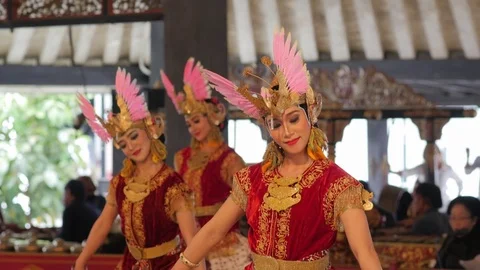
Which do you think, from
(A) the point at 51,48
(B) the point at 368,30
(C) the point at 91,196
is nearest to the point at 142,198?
(C) the point at 91,196

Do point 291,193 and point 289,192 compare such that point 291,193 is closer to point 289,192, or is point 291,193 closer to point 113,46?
point 289,192

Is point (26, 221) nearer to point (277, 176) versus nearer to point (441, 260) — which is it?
point (441, 260)

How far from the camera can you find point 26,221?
14.7 meters

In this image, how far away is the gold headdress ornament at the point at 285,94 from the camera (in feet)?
14.4

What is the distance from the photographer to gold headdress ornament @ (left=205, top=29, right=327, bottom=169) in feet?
14.4

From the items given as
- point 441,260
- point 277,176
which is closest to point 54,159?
point 441,260

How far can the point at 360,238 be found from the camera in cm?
418

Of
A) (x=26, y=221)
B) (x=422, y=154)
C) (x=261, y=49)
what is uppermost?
(x=261, y=49)

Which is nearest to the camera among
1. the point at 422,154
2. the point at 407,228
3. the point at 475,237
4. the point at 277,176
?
the point at 277,176

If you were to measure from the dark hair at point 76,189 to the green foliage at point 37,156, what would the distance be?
586 centimetres

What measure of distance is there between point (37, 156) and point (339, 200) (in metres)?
11.1

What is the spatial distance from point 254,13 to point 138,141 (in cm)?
711

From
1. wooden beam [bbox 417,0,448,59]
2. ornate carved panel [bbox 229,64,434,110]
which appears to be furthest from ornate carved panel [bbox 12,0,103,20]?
wooden beam [bbox 417,0,448,59]

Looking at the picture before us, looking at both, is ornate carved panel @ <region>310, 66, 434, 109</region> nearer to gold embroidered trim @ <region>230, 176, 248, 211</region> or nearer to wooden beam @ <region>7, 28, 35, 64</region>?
wooden beam @ <region>7, 28, 35, 64</region>
